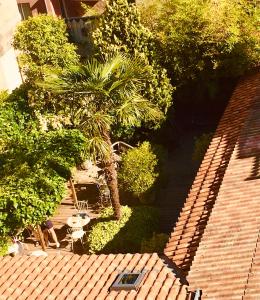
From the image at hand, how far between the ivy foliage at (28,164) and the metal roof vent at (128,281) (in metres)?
5.08

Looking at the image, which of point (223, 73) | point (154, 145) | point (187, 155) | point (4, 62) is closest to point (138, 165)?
point (154, 145)

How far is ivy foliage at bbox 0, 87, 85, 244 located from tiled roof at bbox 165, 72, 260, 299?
196 inches

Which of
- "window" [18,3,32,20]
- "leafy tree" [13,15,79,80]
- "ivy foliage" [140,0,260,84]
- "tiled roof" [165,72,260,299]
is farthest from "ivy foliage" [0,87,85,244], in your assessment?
"window" [18,3,32,20]

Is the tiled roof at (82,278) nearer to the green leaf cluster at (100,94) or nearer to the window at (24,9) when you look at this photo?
the green leaf cluster at (100,94)

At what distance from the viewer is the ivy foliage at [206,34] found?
Answer: 17375 millimetres

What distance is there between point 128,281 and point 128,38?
409 inches

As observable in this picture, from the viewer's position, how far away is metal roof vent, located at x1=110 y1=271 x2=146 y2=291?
9923mm

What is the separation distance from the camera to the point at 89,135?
14.0 m

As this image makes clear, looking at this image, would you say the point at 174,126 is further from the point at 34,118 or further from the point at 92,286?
the point at 92,286

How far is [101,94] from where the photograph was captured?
1365cm

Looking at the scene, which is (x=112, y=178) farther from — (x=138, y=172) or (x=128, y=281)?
(x=128, y=281)

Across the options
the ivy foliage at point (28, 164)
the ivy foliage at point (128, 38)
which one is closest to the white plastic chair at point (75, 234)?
the ivy foliage at point (28, 164)

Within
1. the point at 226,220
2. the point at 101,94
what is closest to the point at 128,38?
the point at 101,94

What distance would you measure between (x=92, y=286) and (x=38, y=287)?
140cm
